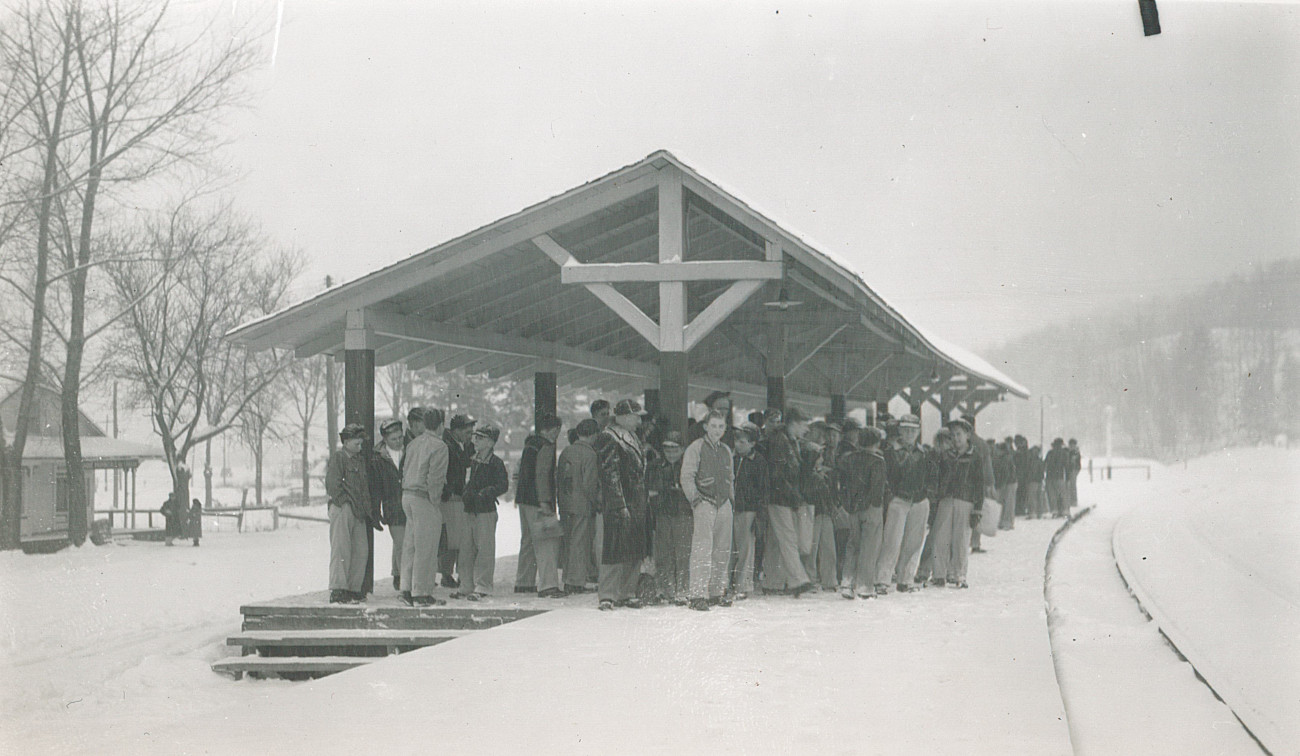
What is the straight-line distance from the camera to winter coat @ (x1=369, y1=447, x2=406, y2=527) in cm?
986

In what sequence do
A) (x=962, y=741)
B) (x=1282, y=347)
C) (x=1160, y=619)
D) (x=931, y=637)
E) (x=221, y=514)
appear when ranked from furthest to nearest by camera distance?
1. (x=221, y=514)
2. (x=1282, y=347)
3. (x=1160, y=619)
4. (x=931, y=637)
5. (x=962, y=741)

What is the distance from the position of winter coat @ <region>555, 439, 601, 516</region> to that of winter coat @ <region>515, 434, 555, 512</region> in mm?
125

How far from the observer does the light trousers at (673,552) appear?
9.37 m

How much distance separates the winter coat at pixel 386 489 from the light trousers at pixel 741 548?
301 centimetres

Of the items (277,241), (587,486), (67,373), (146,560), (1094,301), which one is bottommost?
(146,560)

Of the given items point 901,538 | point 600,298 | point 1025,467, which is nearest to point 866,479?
point 901,538

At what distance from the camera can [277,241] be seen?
117 ft

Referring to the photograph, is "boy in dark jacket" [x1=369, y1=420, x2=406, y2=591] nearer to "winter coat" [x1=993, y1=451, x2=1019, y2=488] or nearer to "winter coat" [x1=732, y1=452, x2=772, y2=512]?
"winter coat" [x1=732, y1=452, x2=772, y2=512]

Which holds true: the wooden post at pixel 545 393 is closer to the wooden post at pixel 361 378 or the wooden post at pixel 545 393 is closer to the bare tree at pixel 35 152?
the wooden post at pixel 361 378

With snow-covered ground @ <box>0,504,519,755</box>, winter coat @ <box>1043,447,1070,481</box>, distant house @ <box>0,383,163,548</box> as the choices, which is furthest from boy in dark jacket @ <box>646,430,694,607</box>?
distant house @ <box>0,383,163,548</box>

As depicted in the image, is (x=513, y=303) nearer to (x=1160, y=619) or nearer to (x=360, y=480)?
(x=360, y=480)

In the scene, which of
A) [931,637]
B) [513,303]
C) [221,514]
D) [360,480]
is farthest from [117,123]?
[931,637]

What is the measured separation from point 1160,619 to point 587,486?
5.72m

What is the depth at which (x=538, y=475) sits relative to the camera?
10.2 metres
